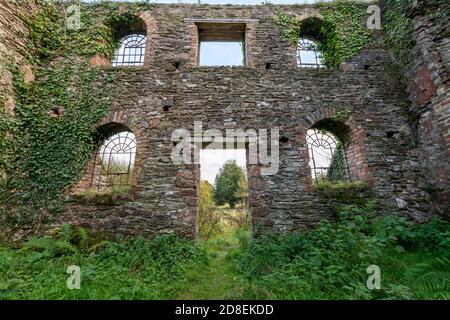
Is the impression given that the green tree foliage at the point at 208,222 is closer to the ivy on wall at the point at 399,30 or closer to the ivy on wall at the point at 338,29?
the ivy on wall at the point at 338,29

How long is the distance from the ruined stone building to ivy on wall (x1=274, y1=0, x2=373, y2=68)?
6 centimetres

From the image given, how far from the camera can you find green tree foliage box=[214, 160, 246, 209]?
82.0ft

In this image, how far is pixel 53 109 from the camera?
6332 millimetres

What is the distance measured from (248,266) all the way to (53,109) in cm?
598

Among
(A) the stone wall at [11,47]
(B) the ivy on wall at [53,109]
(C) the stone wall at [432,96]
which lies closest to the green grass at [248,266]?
(C) the stone wall at [432,96]

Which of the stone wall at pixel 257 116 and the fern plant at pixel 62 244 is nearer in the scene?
the fern plant at pixel 62 244

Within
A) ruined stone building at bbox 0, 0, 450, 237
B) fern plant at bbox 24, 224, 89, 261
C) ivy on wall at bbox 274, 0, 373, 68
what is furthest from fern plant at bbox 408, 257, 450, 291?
fern plant at bbox 24, 224, 89, 261

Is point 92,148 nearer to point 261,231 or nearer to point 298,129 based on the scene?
point 261,231

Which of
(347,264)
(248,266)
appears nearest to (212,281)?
(248,266)

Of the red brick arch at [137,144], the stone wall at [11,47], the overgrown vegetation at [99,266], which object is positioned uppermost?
the stone wall at [11,47]

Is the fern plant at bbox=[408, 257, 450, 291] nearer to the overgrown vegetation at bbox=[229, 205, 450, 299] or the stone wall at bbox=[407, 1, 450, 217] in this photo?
the overgrown vegetation at bbox=[229, 205, 450, 299]

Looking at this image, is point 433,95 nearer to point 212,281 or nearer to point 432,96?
point 432,96

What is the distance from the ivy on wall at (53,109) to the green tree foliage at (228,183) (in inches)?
718

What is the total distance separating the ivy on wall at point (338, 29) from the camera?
7.07 metres
